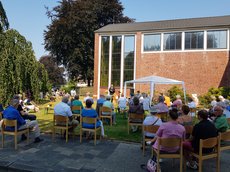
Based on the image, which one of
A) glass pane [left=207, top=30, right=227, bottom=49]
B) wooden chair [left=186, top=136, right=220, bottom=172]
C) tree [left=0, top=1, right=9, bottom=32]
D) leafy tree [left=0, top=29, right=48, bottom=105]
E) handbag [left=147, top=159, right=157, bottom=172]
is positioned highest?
glass pane [left=207, top=30, right=227, bottom=49]

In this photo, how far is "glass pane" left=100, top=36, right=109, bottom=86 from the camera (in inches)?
1125

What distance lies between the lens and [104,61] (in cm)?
2889

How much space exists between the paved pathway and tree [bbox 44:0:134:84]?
2731cm

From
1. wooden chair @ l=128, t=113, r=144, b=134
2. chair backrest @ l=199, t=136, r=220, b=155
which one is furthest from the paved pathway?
wooden chair @ l=128, t=113, r=144, b=134

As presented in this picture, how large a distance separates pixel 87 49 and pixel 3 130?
28852 millimetres

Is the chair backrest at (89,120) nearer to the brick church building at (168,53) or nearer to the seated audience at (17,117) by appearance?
the seated audience at (17,117)

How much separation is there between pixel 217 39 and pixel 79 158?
72.4 feet

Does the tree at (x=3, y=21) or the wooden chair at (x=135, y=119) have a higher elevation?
the tree at (x=3, y=21)

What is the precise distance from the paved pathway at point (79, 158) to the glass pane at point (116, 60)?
21260 mm

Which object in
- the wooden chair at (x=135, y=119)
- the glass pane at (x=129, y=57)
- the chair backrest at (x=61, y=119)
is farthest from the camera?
the glass pane at (x=129, y=57)

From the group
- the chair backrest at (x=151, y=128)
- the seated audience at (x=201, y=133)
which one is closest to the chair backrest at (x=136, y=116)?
the chair backrest at (x=151, y=128)

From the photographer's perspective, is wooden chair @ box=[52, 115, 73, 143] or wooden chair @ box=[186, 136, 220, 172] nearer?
wooden chair @ box=[186, 136, 220, 172]

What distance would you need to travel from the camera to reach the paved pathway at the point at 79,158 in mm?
5055

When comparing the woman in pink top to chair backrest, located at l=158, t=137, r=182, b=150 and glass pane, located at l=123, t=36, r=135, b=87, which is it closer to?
chair backrest, located at l=158, t=137, r=182, b=150
